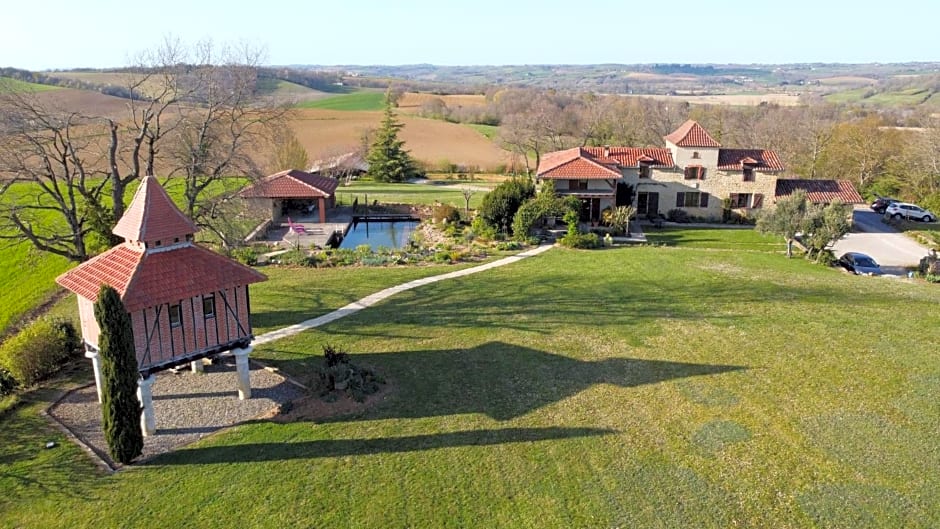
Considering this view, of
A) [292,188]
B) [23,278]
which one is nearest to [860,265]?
[292,188]

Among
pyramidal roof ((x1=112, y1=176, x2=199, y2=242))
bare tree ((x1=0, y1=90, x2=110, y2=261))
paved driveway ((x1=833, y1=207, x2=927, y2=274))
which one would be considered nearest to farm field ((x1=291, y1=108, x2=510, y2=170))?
paved driveway ((x1=833, y1=207, x2=927, y2=274))

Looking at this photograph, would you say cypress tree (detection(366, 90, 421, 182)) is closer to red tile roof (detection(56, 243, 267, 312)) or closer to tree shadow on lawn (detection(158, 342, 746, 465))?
tree shadow on lawn (detection(158, 342, 746, 465))

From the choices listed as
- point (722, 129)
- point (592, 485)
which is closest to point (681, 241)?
point (592, 485)

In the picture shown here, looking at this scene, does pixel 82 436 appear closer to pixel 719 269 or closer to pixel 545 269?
pixel 545 269

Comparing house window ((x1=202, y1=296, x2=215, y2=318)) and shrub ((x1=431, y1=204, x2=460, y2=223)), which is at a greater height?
house window ((x1=202, y1=296, x2=215, y2=318))

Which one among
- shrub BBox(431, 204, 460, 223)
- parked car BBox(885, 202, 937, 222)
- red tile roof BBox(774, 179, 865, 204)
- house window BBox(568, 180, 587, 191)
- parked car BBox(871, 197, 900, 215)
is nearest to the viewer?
house window BBox(568, 180, 587, 191)

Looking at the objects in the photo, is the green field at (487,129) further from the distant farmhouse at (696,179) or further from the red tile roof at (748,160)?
the red tile roof at (748,160)

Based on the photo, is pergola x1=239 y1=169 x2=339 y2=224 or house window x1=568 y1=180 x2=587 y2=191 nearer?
house window x1=568 y1=180 x2=587 y2=191
